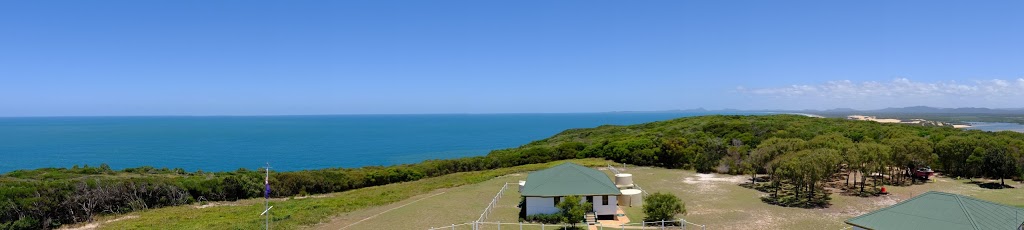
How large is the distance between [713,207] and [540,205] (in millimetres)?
10159

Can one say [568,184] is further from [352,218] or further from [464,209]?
[352,218]

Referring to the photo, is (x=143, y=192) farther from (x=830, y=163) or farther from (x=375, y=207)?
(x=830, y=163)

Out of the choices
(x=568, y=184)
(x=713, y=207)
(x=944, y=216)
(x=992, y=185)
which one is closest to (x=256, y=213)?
(x=568, y=184)

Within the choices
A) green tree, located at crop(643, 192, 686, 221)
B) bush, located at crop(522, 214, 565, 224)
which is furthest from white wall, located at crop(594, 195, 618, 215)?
bush, located at crop(522, 214, 565, 224)

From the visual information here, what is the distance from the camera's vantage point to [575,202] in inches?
914

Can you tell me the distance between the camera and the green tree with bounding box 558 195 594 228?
73.7 feet

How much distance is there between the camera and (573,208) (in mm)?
22703

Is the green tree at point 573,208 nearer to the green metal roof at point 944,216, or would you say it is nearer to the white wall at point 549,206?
the white wall at point 549,206

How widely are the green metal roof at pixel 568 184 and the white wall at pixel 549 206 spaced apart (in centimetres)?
31

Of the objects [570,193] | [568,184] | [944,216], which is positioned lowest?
[570,193]

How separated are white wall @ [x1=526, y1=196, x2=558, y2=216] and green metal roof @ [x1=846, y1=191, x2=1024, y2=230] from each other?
12.6m

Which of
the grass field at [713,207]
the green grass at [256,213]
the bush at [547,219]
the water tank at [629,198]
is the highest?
the water tank at [629,198]

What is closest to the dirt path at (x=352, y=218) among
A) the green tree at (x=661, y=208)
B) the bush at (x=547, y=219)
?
the bush at (x=547, y=219)

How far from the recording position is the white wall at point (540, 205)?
25.7 meters
